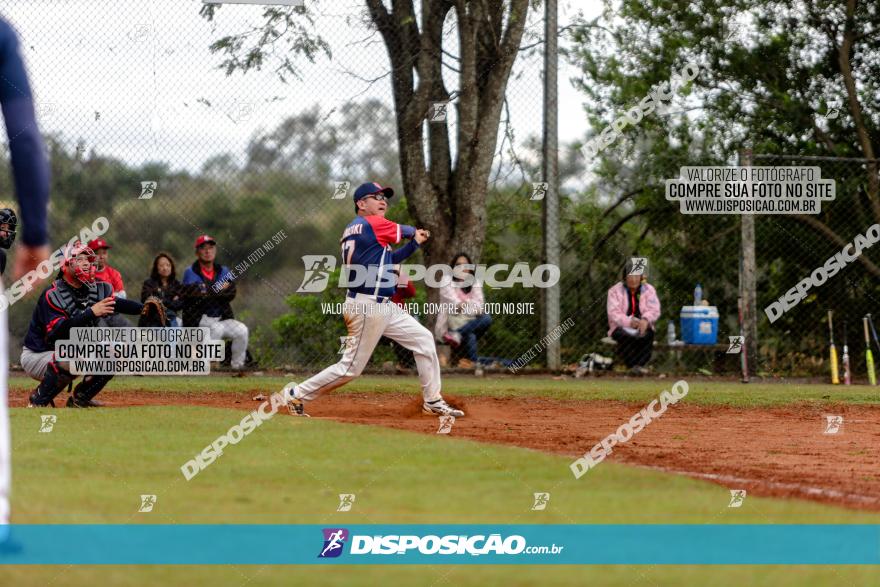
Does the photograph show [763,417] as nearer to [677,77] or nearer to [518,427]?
[518,427]

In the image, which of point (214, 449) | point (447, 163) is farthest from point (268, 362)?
point (214, 449)

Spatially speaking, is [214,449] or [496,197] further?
[496,197]

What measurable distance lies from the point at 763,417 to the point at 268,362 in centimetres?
722

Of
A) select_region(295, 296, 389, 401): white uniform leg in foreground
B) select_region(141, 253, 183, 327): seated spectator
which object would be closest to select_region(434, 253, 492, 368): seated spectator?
select_region(141, 253, 183, 327): seated spectator

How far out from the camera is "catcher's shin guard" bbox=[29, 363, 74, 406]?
36.8 ft

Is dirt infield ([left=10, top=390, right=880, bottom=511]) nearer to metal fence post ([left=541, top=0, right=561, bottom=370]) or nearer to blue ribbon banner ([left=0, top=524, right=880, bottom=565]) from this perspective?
blue ribbon banner ([left=0, top=524, right=880, bottom=565])

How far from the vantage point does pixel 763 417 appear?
1210 centimetres

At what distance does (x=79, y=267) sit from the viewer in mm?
11125

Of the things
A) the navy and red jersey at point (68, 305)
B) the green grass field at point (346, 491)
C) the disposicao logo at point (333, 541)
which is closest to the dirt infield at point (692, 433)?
the green grass field at point (346, 491)

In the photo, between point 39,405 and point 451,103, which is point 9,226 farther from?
point 451,103

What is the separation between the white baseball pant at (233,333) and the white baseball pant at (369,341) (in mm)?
4902

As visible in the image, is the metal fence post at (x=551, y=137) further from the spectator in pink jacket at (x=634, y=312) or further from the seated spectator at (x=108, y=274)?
the seated spectator at (x=108, y=274)

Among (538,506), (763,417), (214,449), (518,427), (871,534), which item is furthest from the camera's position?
(763,417)

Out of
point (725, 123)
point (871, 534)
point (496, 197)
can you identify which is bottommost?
point (871, 534)
